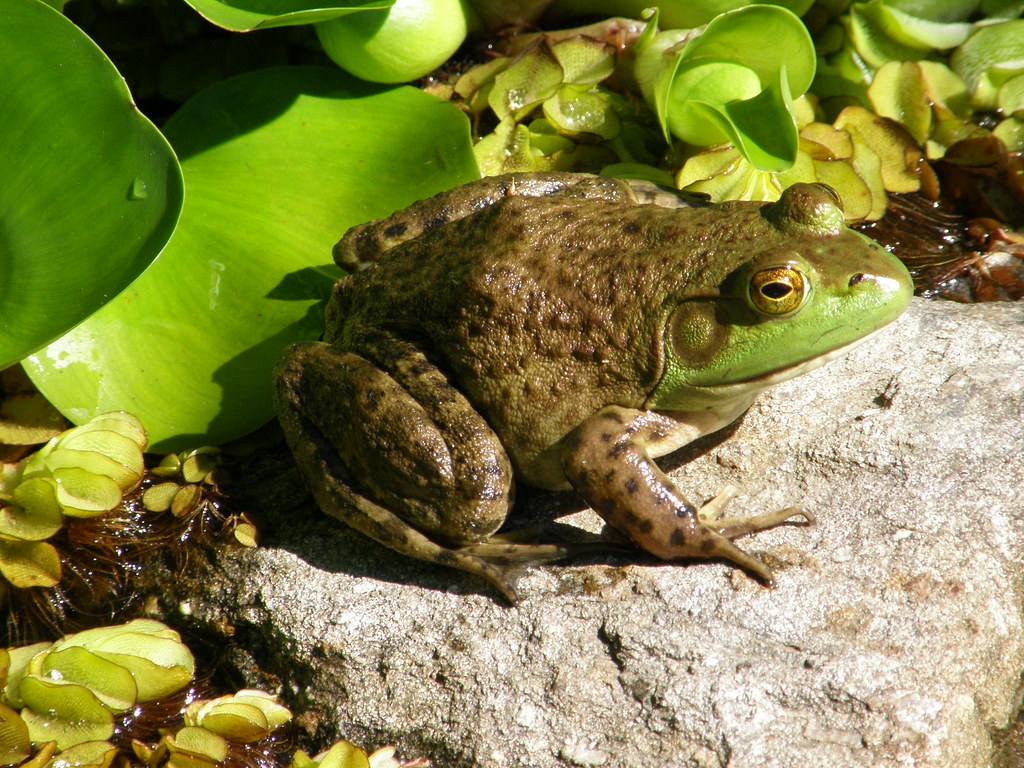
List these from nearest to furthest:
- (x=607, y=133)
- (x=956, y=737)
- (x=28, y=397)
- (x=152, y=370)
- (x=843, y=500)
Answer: (x=956, y=737), (x=843, y=500), (x=152, y=370), (x=28, y=397), (x=607, y=133)

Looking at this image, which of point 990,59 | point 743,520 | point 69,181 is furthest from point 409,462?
point 990,59

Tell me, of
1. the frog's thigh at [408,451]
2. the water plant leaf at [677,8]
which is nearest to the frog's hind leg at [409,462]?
the frog's thigh at [408,451]

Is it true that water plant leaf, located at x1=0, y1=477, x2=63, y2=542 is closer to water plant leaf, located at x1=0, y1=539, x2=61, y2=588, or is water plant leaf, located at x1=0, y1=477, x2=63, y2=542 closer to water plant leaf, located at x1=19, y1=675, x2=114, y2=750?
water plant leaf, located at x1=0, y1=539, x2=61, y2=588

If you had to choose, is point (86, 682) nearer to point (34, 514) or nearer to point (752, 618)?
point (34, 514)

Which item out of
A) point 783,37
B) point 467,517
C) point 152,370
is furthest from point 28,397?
point 783,37

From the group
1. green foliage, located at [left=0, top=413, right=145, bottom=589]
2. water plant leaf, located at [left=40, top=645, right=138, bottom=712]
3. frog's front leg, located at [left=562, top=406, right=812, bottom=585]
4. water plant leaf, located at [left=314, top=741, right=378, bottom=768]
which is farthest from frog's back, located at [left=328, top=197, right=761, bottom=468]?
water plant leaf, located at [left=40, top=645, right=138, bottom=712]

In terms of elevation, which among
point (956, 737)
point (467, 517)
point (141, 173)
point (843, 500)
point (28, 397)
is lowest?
point (956, 737)

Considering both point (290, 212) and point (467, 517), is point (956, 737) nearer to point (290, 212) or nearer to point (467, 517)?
point (467, 517)
